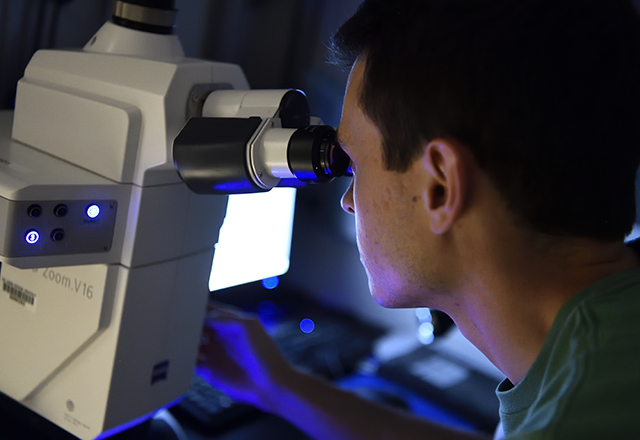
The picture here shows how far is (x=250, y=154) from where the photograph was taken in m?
0.72

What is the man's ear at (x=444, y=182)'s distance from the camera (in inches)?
25.9

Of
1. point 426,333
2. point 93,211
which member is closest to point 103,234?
point 93,211

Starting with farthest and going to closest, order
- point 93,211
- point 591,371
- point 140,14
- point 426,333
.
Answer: point 426,333
point 140,14
point 93,211
point 591,371

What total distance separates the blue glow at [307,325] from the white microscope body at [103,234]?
0.60 meters

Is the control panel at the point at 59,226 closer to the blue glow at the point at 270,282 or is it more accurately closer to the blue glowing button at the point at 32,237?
the blue glowing button at the point at 32,237

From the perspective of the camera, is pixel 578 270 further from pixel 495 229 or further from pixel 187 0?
pixel 187 0

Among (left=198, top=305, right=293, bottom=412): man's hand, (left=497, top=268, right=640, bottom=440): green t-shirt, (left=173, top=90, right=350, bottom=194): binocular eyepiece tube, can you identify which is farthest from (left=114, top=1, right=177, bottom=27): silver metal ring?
(left=497, top=268, right=640, bottom=440): green t-shirt

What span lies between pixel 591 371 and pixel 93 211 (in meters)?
0.57

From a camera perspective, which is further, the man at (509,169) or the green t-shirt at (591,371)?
the man at (509,169)

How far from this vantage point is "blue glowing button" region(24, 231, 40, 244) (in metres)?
0.69

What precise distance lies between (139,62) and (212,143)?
0.17 metres

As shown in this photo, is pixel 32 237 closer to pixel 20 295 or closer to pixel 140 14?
pixel 20 295

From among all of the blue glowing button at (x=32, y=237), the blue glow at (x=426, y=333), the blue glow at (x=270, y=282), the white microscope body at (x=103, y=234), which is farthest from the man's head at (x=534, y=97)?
the blue glow at (x=270, y=282)

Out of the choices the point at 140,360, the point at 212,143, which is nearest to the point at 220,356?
the point at 140,360
